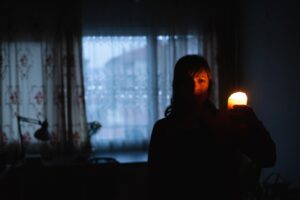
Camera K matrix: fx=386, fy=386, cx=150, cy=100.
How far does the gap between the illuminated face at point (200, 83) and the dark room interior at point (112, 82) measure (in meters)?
1.71

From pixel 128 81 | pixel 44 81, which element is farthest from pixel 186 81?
pixel 44 81

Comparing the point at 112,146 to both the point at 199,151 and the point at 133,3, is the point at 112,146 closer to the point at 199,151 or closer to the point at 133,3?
the point at 133,3

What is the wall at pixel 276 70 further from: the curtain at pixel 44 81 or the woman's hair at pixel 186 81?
the curtain at pixel 44 81

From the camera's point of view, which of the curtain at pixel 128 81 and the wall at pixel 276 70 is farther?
the curtain at pixel 128 81

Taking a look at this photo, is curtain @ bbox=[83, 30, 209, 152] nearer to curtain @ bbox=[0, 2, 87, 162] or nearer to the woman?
curtain @ bbox=[0, 2, 87, 162]

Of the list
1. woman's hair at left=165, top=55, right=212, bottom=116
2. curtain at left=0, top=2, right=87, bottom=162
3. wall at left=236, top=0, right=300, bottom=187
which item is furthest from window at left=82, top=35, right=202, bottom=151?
woman's hair at left=165, top=55, right=212, bottom=116

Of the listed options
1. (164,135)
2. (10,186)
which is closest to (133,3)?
(10,186)

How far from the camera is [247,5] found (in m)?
3.65

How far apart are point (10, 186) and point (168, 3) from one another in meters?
2.23

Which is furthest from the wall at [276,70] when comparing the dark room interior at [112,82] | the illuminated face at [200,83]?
the illuminated face at [200,83]

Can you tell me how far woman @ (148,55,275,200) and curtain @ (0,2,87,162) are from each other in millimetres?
2334

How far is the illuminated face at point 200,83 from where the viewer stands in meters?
1.46

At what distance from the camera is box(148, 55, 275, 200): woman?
1.33 metres

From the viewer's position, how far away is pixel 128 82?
3783 millimetres
